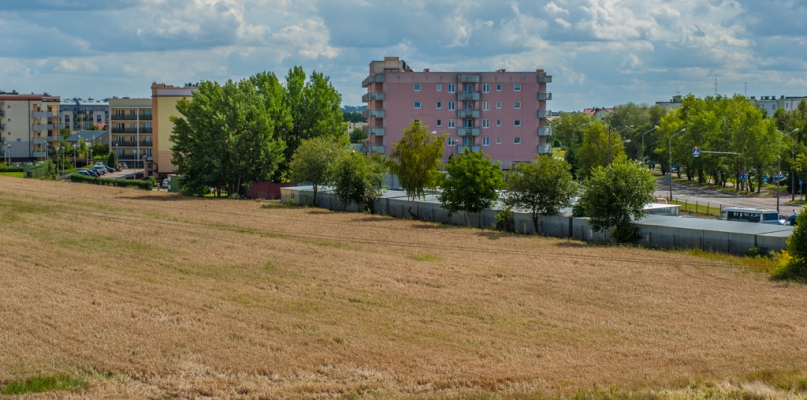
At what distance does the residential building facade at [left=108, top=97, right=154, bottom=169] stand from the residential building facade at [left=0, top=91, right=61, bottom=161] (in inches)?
710

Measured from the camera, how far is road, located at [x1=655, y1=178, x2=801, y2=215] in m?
73.3

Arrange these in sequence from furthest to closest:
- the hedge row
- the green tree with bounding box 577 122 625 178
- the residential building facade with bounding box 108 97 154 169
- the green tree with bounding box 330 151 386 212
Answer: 1. the residential building facade with bounding box 108 97 154 169
2. the green tree with bounding box 577 122 625 178
3. the hedge row
4. the green tree with bounding box 330 151 386 212

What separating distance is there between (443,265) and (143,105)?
355 ft

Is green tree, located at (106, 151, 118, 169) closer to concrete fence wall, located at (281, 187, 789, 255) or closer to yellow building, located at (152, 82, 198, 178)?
yellow building, located at (152, 82, 198, 178)

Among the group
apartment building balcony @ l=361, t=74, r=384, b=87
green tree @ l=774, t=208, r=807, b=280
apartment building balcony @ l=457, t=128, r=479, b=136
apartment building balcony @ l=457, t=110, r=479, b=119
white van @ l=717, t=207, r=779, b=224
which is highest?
apartment building balcony @ l=361, t=74, r=384, b=87

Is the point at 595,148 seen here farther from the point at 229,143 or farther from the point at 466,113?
the point at 229,143

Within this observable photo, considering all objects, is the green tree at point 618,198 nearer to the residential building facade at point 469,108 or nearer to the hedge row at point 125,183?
the hedge row at point 125,183

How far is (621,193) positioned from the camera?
4319 centimetres

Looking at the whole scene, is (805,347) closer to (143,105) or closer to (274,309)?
(274,309)

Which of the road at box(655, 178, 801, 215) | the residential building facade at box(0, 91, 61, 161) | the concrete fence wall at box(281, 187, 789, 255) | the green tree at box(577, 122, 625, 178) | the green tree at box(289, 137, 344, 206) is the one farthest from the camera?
the residential building facade at box(0, 91, 61, 161)

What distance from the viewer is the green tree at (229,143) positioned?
7350 centimetres

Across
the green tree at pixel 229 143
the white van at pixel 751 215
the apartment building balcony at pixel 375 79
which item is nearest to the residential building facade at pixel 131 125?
the apartment building balcony at pixel 375 79

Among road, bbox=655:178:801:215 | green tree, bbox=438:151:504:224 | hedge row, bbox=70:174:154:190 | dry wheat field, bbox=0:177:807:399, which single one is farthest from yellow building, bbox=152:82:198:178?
dry wheat field, bbox=0:177:807:399

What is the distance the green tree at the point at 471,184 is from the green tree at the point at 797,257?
2191cm
